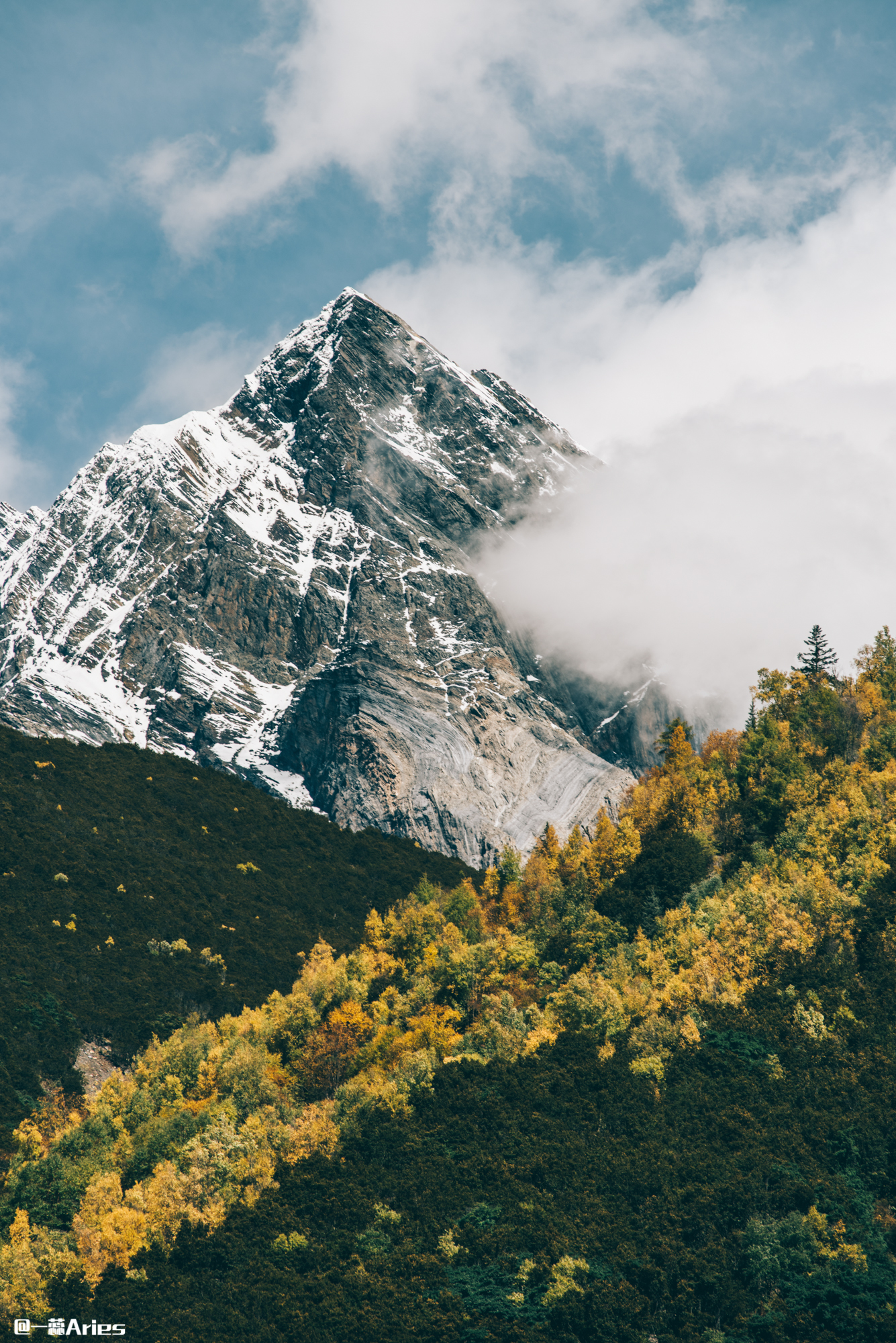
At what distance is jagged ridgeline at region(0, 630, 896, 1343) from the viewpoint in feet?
234

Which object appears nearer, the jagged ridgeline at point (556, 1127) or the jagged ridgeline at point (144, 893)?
the jagged ridgeline at point (556, 1127)

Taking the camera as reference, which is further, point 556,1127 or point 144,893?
point 144,893

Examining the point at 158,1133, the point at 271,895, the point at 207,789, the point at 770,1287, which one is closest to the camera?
the point at 770,1287

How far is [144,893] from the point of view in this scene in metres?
143

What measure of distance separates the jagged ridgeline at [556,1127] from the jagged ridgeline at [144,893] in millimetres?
8120

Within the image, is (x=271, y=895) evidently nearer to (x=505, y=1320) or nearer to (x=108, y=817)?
(x=108, y=817)

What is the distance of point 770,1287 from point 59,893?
88957mm

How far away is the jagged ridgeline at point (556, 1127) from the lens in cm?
7131

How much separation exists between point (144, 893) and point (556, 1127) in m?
72.0

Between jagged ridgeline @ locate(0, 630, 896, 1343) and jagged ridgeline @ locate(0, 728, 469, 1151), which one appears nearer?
jagged ridgeline @ locate(0, 630, 896, 1343)

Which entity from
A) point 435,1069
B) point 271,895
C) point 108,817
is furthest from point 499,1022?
point 108,817

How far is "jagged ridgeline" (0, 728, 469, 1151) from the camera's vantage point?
116 metres

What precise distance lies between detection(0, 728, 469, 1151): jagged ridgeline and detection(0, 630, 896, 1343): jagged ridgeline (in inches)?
320

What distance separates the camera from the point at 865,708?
134m
